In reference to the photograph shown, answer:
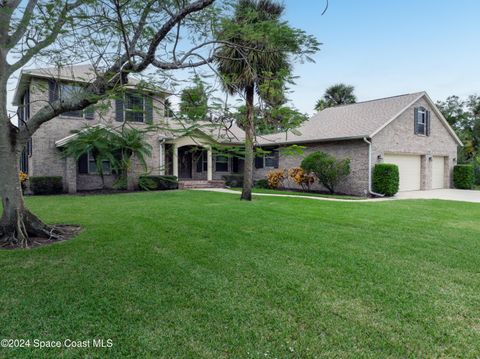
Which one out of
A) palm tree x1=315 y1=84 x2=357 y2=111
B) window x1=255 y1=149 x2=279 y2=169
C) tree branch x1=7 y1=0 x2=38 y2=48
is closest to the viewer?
tree branch x1=7 y1=0 x2=38 y2=48

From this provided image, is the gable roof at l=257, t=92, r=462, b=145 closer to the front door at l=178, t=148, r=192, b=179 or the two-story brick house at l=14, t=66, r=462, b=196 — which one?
the two-story brick house at l=14, t=66, r=462, b=196

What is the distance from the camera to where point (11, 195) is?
6.43 metres

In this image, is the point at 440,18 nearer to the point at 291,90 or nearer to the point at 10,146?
the point at 291,90

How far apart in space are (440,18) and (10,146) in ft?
44.6

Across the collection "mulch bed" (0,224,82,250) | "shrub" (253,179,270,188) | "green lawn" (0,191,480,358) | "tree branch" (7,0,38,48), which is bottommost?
"green lawn" (0,191,480,358)

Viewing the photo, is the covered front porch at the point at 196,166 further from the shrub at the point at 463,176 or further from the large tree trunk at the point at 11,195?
the shrub at the point at 463,176

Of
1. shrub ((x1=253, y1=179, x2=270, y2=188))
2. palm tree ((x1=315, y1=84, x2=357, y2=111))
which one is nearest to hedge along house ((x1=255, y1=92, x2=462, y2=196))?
shrub ((x1=253, y1=179, x2=270, y2=188))

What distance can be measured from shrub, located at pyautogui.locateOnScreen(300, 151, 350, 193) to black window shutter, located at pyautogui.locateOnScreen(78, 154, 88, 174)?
11764 mm

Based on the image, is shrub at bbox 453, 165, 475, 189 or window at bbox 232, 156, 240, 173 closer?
shrub at bbox 453, 165, 475, 189

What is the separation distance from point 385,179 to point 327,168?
9.19 ft

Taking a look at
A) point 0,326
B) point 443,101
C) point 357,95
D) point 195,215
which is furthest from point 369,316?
point 443,101

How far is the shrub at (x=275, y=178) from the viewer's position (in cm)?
1992

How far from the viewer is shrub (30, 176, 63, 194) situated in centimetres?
1531

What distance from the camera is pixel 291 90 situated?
16.4 feet
